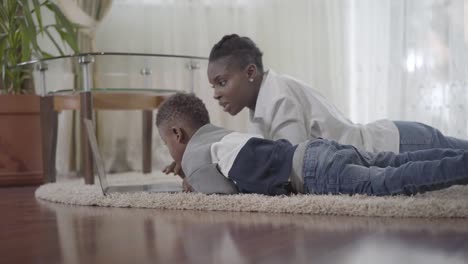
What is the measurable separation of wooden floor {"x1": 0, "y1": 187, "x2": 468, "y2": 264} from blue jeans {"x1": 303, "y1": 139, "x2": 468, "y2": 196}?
10 centimetres

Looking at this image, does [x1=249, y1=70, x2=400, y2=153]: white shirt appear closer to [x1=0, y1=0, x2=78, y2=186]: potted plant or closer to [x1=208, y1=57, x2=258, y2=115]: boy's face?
[x1=208, y1=57, x2=258, y2=115]: boy's face

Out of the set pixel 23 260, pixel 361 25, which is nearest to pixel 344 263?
pixel 23 260

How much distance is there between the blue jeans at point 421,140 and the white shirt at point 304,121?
2 cm

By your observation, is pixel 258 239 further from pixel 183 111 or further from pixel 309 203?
pixel 183 111

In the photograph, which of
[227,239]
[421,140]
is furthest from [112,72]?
[227,239]

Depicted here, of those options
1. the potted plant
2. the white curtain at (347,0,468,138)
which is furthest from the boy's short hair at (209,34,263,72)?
the white curtain at (347,0,468,138)

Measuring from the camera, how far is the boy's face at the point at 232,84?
1.63 metres

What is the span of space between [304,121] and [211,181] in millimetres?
383

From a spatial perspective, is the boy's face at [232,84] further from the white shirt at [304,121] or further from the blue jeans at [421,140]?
the blue jeans at [421,140]

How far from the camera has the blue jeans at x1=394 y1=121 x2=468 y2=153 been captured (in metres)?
1.54

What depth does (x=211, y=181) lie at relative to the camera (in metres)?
1.29

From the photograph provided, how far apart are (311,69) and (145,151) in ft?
3.23

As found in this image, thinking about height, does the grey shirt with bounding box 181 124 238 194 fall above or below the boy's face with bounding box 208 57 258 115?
below

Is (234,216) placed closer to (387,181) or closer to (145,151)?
(387,181)
